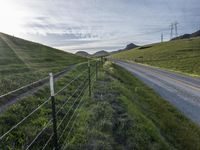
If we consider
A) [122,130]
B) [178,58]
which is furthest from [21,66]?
[178,58]

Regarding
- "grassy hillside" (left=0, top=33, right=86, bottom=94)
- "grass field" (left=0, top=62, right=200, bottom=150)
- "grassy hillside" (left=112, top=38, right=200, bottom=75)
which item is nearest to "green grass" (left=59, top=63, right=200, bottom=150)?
"grass field" (left=0, top=62, right=200, bottom=150)

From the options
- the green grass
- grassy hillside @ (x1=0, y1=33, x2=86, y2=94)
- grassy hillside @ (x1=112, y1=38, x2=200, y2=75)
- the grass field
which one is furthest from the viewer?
grassy hillside @ (x1=112, y1=38, x2=200, y2=75)

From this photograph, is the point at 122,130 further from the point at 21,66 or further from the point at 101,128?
the point at 21,66

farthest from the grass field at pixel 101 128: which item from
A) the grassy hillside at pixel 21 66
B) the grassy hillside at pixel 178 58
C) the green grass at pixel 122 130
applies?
the grassy hillside at pixel 178 58

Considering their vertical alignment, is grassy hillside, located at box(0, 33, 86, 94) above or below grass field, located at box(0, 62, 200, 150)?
above

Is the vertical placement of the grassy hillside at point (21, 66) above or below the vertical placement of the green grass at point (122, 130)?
above

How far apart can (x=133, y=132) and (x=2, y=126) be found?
4463mm

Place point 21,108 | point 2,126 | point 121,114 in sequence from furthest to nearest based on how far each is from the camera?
point 121,114 → point 21,108 → point 2,126

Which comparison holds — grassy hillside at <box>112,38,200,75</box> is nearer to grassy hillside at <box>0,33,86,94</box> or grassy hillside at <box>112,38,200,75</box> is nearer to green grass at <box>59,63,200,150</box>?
grassy hillside at <box>0,33,86,94</box>

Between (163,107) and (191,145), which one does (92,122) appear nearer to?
(191,145)

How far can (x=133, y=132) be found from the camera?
31.5ft

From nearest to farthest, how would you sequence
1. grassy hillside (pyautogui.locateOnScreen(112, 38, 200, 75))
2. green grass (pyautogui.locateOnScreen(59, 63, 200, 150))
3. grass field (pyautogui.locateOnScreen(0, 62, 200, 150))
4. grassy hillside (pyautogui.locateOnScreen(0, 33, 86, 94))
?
grass field (pyautogui.locateOnScreen(0, 62, 200, 150)), green grass (pyautogui.locateOnScreen(59, 63, 200, 150)), grassy hillside (pyautogui.locateOnScreen(0, 33, 86, 94)), grassy hillside (pyautogui.locateOnScreen(112, 38, 200, 75))

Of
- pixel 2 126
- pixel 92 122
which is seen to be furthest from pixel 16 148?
pixel 92 122

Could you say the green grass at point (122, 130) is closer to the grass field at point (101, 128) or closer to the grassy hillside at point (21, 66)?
the grass field at point (101, 128)
